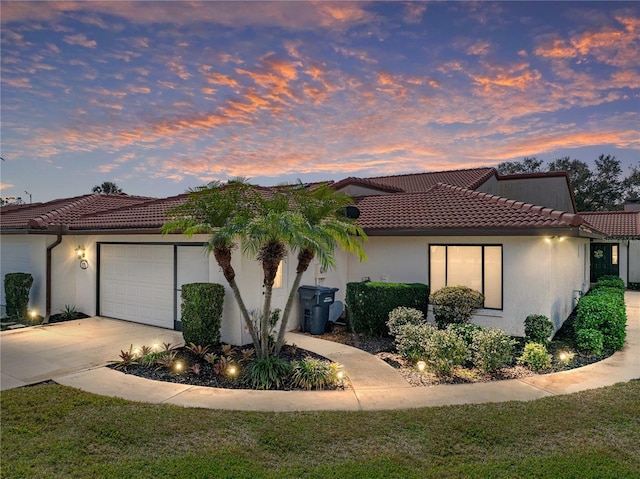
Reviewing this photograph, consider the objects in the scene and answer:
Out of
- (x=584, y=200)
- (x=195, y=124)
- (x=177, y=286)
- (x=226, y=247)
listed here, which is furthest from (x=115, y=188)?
(x=584, y=200)

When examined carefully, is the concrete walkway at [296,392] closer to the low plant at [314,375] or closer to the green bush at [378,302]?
the low plant at [314,375]

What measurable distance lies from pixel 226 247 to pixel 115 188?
4517 cm

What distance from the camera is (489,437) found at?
452cm

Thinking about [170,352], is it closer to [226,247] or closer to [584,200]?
[226,247]

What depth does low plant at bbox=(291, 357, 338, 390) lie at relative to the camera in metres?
6.30

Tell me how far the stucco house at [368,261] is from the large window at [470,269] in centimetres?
2

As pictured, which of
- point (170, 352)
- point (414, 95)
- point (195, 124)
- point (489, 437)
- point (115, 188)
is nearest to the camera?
point (489, 437)

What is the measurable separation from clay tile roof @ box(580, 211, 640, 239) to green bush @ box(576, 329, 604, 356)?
13.4 metres

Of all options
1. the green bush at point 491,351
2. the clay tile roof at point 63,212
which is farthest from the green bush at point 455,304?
the clay tile roof at point 63,212

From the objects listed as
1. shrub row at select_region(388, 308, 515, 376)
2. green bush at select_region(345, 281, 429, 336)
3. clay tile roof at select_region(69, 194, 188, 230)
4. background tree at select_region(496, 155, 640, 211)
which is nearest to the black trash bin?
green bush at select_region(345, 281, 429, 336)

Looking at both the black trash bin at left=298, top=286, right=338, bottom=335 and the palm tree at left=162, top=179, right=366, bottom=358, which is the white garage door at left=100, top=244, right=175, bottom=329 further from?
the black trash bin at left=298, top=286, right=338, bottom=335

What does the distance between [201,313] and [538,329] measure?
7218 millimetres

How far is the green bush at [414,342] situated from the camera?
24.5 ft

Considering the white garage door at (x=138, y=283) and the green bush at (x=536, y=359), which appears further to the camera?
the white garage door at (x=138, y=283)
